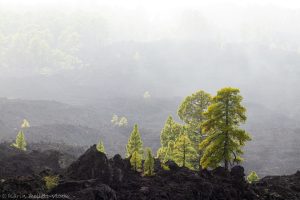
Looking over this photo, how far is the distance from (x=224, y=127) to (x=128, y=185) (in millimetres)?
9715

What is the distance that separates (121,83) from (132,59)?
31511 millimetres

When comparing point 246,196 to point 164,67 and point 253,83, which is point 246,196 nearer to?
point 253,83

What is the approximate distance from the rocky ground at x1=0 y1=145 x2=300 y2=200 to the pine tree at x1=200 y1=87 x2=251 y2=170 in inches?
53.9

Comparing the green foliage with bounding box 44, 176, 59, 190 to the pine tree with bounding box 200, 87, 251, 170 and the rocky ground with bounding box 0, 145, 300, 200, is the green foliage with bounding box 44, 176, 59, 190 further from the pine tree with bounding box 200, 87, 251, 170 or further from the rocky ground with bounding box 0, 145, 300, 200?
the pine tree with bounding box 200, 87, 251, 170

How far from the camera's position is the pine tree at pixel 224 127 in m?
32.7

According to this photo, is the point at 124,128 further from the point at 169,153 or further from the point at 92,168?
the point at 92,168

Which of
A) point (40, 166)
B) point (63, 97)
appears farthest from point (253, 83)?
point (40, 166)

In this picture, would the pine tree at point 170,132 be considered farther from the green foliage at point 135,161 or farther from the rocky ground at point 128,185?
the green foliage at point 135,161

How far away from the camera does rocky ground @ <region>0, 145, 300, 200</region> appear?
24.7 m

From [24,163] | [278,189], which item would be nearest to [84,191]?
[24,163]

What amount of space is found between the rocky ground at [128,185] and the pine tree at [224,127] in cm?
137

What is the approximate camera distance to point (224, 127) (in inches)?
1289

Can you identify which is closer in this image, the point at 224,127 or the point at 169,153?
the point at 224,127

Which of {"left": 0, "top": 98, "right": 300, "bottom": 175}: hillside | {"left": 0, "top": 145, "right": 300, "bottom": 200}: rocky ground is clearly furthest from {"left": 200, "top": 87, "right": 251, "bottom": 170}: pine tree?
{"left": 0, "top": 98, "right": 300, "bottom": 175}: hillside
